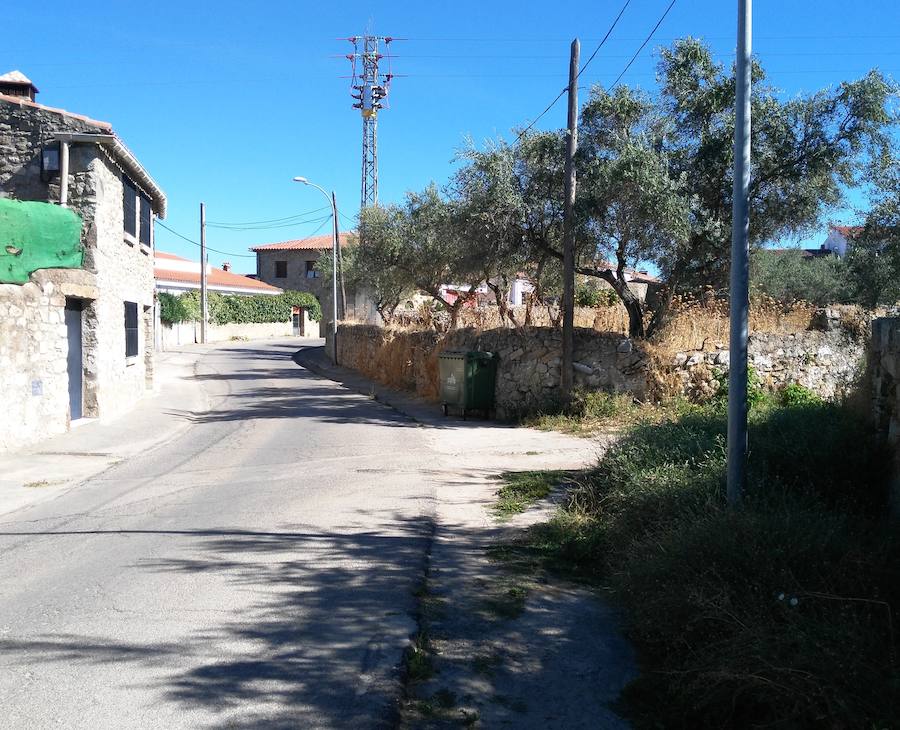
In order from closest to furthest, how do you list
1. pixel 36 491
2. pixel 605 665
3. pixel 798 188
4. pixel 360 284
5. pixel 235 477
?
pixel 605 665 < pixel 36 491 < pixel 235 477 < pixel 798 188 < pixel 360 284

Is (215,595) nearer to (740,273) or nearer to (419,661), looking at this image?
(419,661)

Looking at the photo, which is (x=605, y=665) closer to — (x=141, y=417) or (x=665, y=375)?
(x=665, y=375)

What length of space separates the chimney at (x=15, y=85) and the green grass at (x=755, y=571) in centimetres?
1526

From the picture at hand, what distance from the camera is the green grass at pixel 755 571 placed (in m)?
3.23

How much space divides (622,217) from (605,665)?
11.1 meters

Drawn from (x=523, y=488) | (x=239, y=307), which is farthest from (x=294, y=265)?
(x=523, y=488)

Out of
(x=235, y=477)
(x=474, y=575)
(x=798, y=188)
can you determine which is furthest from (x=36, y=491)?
(x=798, y=188)

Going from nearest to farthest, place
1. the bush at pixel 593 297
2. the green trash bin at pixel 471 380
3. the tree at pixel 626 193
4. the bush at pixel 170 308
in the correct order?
the tree at pixel 626 193 → the green trash bin at pixel 471 380 → the bush at pixel 593 297 → the bush at pixel 170 308

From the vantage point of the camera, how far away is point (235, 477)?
989 cm

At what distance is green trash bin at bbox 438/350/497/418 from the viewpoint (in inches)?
620

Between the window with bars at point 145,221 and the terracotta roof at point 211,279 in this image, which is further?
the terracotta roof at point 211,279

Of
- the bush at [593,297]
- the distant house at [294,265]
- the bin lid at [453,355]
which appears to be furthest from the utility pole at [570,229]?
the distant house at [294,265]

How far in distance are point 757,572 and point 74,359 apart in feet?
43.7

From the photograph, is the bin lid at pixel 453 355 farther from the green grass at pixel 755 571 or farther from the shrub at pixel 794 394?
the green grass at pixel 755 571
